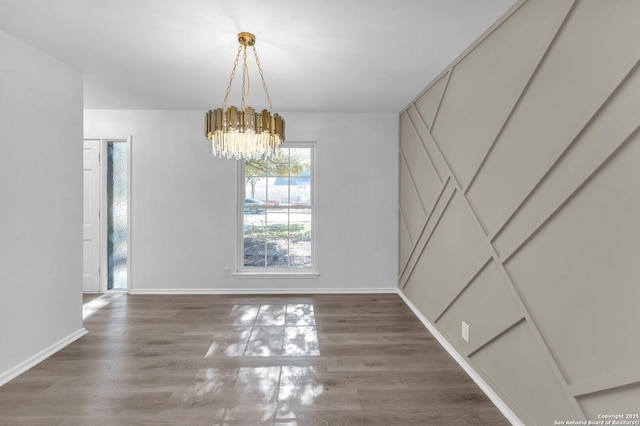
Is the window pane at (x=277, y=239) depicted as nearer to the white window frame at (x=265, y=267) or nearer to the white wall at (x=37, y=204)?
the white window frame at (x=265, y=267)

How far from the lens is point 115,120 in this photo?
4258mm

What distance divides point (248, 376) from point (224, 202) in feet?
8.32

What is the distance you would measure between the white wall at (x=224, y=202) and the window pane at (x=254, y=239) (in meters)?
0.19

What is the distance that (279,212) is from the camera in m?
4.50

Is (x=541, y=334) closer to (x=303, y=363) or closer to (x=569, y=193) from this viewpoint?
(x=569, y=193)

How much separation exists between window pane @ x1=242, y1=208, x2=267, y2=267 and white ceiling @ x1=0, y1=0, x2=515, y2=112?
1.70 m

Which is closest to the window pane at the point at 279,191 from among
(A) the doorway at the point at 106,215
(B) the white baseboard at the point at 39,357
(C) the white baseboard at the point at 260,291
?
(C) the white baseboard at the point at 260,291

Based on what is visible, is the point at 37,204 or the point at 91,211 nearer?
the point at 37,204

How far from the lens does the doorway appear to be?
4305 mm

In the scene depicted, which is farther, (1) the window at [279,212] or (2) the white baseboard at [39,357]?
(1) the window at [279,212]

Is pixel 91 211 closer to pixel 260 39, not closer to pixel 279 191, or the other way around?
pixel 279 191

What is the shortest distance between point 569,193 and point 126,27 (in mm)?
Answer: 2859

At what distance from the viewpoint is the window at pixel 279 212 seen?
14.6 feet

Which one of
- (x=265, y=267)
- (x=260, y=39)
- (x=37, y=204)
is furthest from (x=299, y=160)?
(x=37, y=204)
